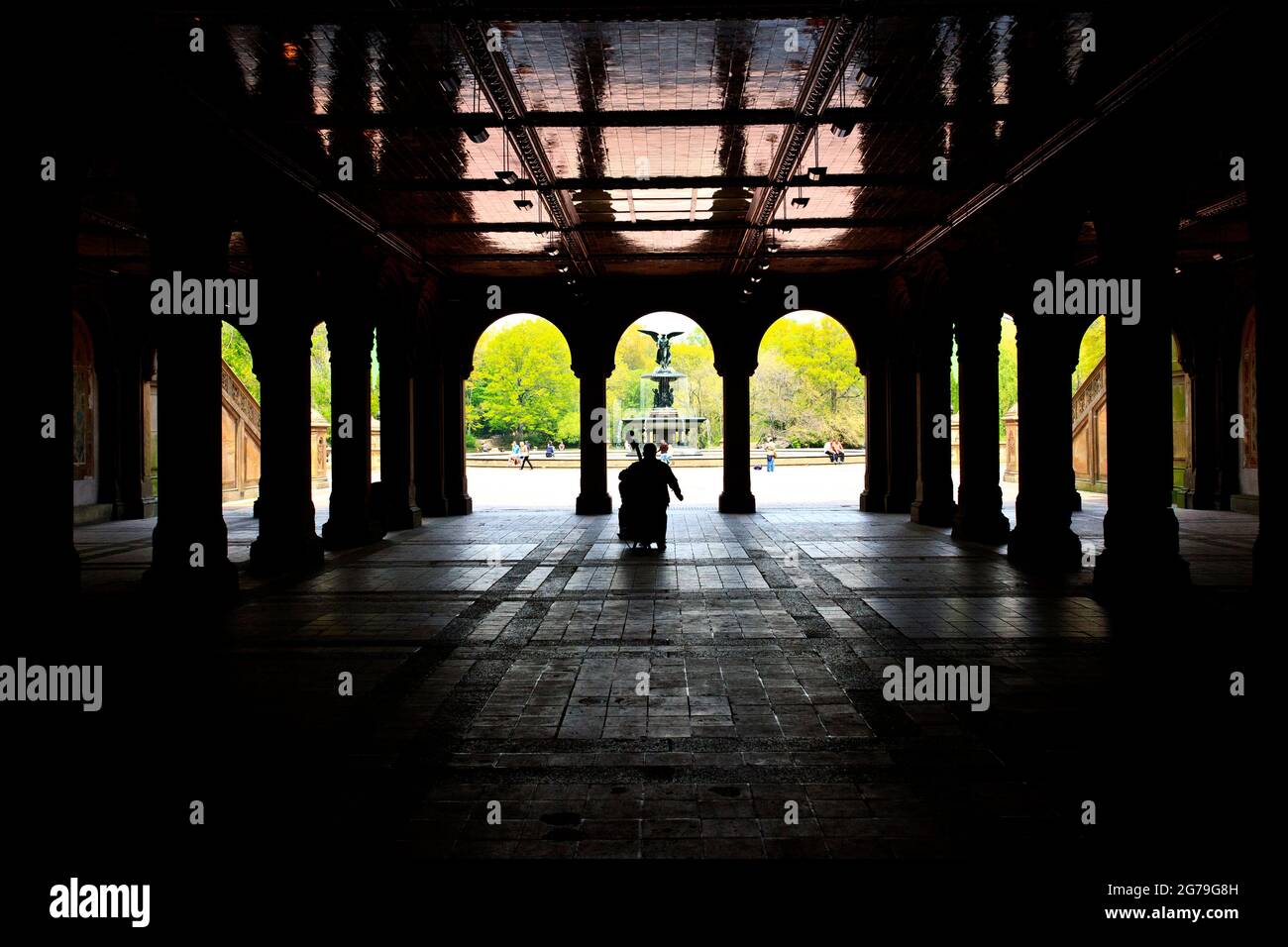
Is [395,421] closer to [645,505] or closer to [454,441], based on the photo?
[454,441]

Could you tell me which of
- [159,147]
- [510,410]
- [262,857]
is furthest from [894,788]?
[510,410]

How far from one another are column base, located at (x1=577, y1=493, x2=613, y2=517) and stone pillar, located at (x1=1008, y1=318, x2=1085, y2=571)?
10170mm

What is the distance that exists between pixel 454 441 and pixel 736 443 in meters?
5.99

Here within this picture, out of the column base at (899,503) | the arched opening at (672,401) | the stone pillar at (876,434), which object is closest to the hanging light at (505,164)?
the stone pillar at (876,434)

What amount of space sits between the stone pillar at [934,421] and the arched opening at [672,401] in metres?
6.25

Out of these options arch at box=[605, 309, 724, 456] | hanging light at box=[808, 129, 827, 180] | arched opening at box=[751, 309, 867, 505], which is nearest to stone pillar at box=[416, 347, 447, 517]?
hanging light at box=[808, 129, 827, 180]

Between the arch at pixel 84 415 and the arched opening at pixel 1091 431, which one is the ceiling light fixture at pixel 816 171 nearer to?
the arch at pixel 84 415

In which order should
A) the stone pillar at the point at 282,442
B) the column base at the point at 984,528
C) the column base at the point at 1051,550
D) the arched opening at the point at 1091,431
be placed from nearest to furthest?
the column base at the point at 1051,550, the stone pillar at the point at 282,442, the column base at the point at 984,528, the arched opening at the point at 1091,431

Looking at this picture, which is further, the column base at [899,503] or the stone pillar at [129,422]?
the column base at [899,503]

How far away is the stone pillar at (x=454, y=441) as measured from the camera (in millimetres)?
20172

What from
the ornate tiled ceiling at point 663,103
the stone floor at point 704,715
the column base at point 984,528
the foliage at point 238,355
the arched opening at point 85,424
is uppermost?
the foliage at point 238,355

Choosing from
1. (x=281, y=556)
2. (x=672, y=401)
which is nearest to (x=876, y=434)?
(x=281, y=556)

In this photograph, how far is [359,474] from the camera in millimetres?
14797

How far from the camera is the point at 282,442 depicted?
11766 millimetres
